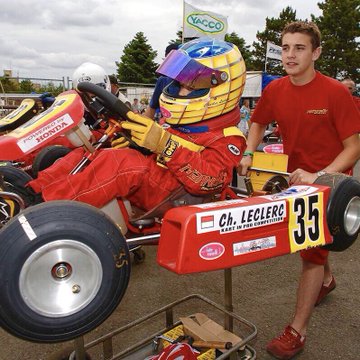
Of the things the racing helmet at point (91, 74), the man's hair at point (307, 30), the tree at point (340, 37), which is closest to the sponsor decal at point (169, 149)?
the man's hair at point (307, 30)

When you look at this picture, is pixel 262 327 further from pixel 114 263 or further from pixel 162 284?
pixel 114 263

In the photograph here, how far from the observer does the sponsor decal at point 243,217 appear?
4.69ft

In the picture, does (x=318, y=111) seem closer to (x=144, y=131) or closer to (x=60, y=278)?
(x=144, y=131)

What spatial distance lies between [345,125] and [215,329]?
4.41 feet

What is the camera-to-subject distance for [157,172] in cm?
189

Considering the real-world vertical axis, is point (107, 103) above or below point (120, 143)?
above

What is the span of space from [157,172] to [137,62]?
3627 centimetres

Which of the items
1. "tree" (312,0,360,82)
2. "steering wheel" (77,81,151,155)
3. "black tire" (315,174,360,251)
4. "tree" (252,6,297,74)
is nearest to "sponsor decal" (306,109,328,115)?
"black tire" (315,174,360,251)

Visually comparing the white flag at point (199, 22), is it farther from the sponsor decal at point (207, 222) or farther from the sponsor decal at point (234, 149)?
the sponsor decal at point (207, 222)

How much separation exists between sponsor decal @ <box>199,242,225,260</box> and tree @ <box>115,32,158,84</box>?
1382 inches

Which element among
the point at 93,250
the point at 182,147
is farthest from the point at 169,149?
the point at 93,250

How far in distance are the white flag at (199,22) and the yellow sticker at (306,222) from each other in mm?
7456

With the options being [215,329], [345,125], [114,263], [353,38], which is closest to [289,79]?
[345,125]

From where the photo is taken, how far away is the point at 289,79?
8.53ft
